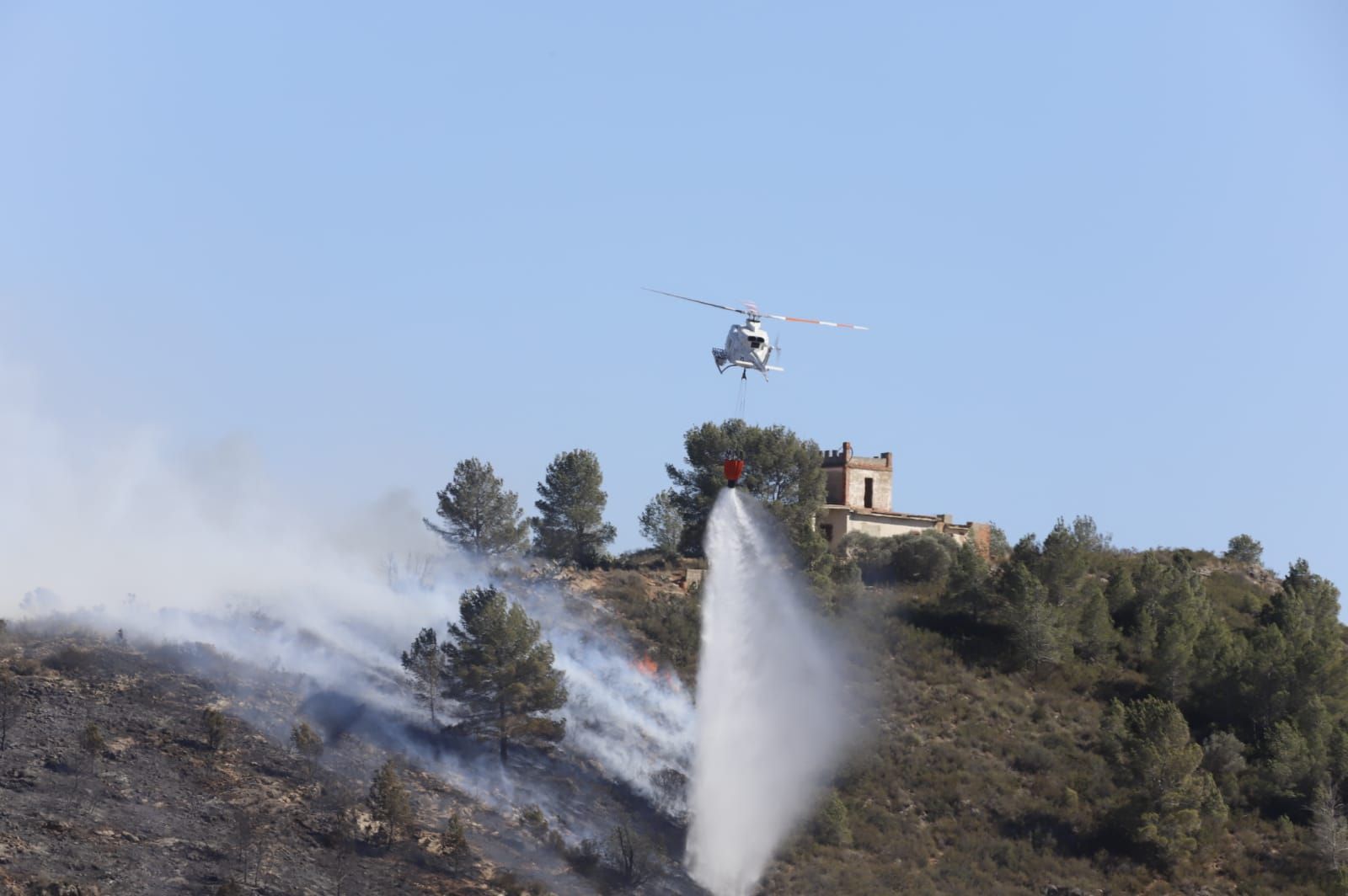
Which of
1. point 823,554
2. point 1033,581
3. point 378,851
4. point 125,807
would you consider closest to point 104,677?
point 125,807

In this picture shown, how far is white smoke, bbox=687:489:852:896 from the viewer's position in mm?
71875

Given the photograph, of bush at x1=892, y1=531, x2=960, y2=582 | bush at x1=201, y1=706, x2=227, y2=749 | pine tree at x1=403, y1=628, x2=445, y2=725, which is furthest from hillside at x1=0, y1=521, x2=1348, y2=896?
bush at x1=892, y1=531, x2=960, y2=582

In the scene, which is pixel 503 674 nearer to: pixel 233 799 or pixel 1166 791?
pixel 233 799

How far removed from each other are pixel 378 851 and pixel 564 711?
53.6 ft

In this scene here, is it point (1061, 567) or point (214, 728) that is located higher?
point (1061, 567)

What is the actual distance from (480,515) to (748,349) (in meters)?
27.1

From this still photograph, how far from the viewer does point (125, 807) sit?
207 ft

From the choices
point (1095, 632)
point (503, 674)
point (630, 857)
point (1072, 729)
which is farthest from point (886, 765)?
point (503, 674)

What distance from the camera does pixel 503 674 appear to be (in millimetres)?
72875

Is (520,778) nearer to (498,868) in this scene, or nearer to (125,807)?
(498,868)

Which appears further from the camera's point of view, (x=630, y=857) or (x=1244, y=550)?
(x=1244, y=550)

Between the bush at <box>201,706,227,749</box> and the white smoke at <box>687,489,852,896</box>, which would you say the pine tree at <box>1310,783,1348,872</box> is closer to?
the white smoke at <box>687,489,852,896</box>

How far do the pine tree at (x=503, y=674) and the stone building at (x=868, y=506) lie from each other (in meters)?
35.4

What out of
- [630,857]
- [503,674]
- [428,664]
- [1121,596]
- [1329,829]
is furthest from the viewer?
[1121,596]
